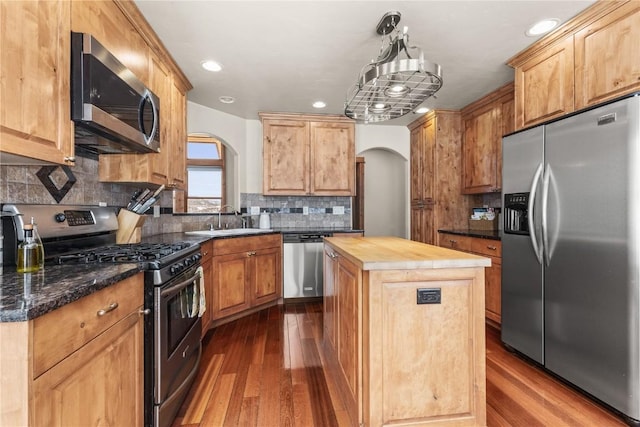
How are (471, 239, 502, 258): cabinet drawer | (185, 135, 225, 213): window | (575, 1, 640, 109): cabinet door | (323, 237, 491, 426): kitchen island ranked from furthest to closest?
(185, 135, 225, 213): window
(471, 239, 502, 258): cabinet drawer
(575, 1, 640, 109): cabinet door
(323, 237, 491, 426): kitchen island

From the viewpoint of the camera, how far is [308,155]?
402 centimetres

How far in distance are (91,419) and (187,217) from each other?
8.51ft

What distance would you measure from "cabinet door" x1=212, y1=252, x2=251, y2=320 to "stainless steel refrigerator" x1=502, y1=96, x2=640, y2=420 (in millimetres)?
2450

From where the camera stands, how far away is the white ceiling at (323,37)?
190 centimetres

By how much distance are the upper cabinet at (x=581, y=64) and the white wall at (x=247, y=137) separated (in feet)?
6.83

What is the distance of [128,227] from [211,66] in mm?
1538

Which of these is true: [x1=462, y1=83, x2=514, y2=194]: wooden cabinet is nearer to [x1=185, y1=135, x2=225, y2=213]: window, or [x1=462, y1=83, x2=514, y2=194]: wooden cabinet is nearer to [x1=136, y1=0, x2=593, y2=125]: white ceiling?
[x1=136, y1=0, x2=593, y2=125]: white ceiling

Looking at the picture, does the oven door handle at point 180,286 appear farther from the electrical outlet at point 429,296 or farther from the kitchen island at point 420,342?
the electrical outlet at point 429,296

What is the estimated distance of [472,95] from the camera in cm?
342

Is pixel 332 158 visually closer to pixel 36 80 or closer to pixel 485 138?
pixel 485 138

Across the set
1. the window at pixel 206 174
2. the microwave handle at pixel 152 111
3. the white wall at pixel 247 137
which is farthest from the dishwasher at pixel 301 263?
the window at pixel 206 174

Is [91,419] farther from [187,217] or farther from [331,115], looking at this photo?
[331,115]

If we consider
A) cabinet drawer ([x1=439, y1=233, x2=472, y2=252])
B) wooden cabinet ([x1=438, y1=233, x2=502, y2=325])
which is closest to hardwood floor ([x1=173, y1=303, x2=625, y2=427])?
wooden cabinet ([x1=438, y1=233, x2=502, y2=325])

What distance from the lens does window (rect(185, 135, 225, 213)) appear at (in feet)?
19.4
